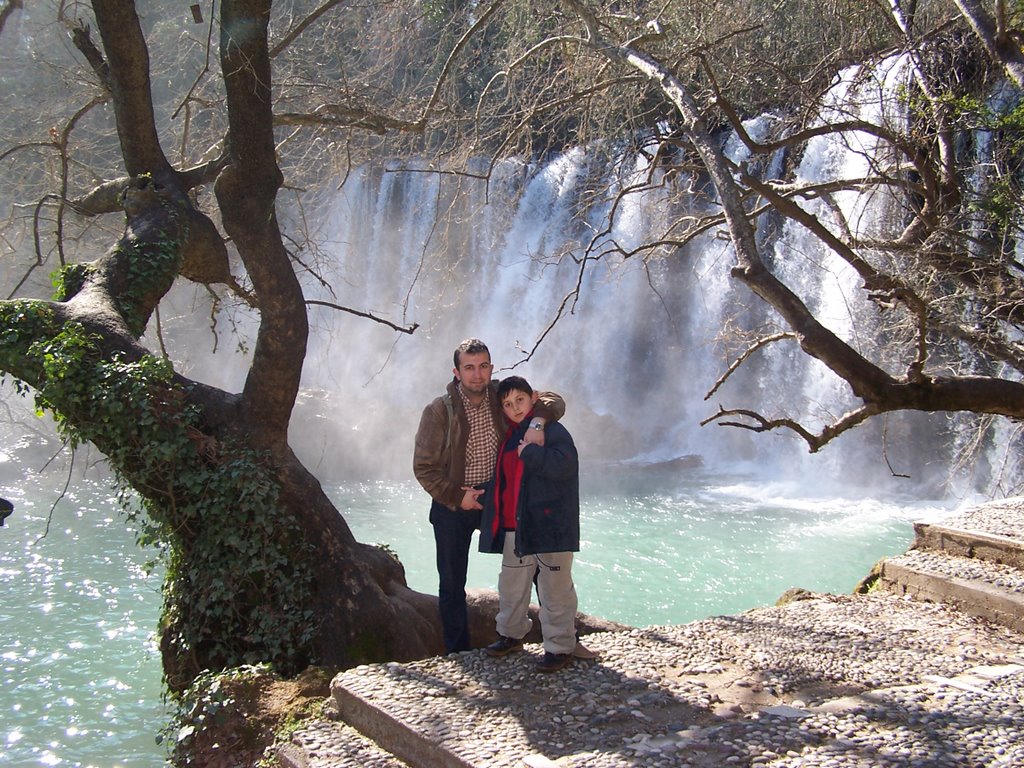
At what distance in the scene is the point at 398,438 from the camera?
1689cm

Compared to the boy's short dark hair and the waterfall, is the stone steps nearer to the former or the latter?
the boy's short dark hair

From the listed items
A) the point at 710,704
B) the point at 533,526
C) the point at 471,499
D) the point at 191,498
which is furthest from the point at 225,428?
the point at 710,704

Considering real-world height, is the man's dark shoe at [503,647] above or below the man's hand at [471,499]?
below

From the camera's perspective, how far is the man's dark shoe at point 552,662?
392cm

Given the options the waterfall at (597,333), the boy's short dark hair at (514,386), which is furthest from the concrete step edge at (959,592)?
the waterfall at (597,333)

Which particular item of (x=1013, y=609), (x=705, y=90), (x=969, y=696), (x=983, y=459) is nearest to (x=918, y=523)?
(x=1013, y=609)

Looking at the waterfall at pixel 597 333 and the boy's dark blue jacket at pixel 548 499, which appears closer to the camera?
the boy's dark blue jacket at pixel 548 499

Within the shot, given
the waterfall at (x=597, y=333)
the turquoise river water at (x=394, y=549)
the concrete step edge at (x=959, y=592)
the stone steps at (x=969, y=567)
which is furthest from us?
the waterfall at (x=597, y=333)

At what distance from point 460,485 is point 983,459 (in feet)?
37.2

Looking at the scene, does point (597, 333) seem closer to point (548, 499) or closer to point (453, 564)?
point (453, 564)

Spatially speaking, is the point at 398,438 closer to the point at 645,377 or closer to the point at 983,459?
the point at 645,377

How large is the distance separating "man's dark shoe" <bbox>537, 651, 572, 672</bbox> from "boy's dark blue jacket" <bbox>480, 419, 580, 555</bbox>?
481mm

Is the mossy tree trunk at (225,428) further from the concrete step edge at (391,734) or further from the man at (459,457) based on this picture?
the concrete step edge at (391,734)

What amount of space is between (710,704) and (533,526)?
100 centimetres
